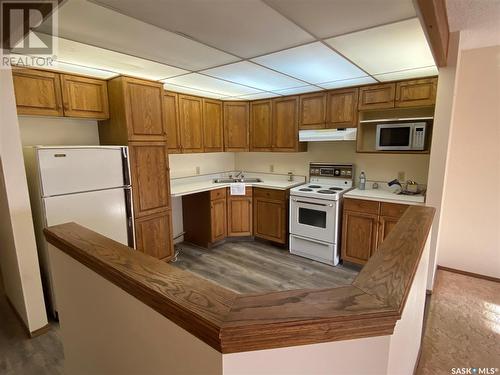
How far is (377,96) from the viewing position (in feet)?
10.2

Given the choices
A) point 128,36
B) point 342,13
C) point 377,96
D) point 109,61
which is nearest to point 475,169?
point 377,96

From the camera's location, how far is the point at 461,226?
292 cm

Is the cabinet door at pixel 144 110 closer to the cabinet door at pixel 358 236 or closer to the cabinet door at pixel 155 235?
the cabinet door at pixel 155 235

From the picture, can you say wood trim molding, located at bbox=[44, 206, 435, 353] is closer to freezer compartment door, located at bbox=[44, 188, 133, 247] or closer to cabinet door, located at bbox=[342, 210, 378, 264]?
freezer compartment door, located at bbox=[44, 188, 133, 247]

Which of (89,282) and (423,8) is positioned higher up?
(423,8)

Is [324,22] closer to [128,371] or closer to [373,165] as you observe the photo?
[128,371]

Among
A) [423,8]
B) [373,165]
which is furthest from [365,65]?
[373,165]

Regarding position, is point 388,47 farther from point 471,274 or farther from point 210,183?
point 210,183

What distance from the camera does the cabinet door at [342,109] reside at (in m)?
3.28

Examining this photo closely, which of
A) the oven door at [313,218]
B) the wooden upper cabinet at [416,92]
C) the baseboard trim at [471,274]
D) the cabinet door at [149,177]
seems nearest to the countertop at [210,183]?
the cabinet door at [149,177]

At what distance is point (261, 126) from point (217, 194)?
1.28 metres

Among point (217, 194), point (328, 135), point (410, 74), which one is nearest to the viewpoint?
point (410, 74)

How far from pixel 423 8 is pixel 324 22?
504 mm

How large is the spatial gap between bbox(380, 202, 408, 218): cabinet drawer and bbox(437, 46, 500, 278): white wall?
430mm
